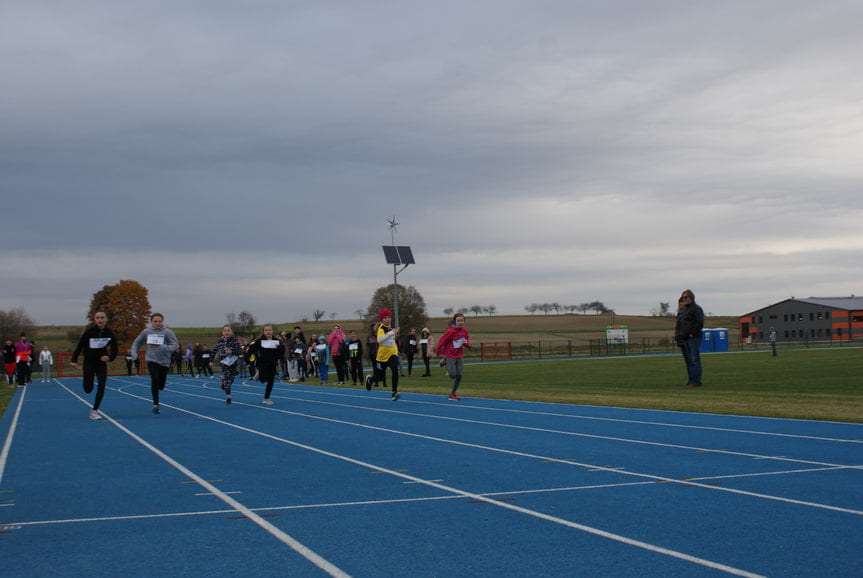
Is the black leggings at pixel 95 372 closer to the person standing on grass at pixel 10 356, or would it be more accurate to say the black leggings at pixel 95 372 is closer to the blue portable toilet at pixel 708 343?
the person standing on grass at pixel 10 356

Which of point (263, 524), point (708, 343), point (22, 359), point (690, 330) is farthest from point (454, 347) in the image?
point (708, 343)

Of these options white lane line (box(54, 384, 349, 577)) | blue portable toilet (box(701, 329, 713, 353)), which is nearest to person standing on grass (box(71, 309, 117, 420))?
white lane line (box(54, 384, 349, 577))

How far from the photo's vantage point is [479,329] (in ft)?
379

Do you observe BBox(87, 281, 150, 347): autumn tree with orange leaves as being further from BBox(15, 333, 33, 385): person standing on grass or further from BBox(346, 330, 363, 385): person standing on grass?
BBox(346, 330, 363, 385): person standing on grass

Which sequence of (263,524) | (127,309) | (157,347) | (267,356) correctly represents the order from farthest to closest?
(127,309) → (267,356) → (157,347) → (263,524)

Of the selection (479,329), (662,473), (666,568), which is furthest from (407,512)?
(479,329)

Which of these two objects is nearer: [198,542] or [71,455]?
[198,542]

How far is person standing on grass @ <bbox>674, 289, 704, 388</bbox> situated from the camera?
60.6ft

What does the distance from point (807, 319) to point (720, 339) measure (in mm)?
50452

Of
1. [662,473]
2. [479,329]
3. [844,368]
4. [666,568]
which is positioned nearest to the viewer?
[666,568]

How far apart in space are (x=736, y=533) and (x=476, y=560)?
181 centimetres

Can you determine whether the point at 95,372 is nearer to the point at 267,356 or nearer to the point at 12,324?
the point at 267,356

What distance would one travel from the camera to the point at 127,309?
90688 millimetres

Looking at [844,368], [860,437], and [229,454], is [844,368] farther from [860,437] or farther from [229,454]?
[229,454]
